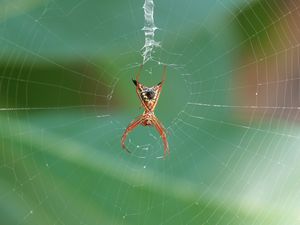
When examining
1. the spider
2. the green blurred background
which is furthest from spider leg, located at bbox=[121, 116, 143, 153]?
the green blurred background

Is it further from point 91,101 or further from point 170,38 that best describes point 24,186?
point 170,38

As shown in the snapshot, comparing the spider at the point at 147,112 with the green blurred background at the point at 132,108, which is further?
the spider at the point at 147,112

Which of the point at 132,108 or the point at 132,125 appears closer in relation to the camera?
the point at 132,108

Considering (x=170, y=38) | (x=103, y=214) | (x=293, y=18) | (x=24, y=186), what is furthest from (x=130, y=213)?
(x=293, y=18)

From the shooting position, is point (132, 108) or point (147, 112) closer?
point (132, 108)

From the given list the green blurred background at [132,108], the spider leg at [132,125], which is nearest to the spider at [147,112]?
the spider leg at [132,125]

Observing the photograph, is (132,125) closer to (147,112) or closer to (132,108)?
(147,112)

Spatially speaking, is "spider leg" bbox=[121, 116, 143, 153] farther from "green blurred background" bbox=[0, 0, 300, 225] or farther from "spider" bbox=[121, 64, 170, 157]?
"green blurred background" bbox=[0, 0, 300, 225]

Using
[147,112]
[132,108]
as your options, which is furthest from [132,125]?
[132,108]

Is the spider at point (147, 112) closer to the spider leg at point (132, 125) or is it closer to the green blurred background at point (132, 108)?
the spider leg at point (132, 125)
